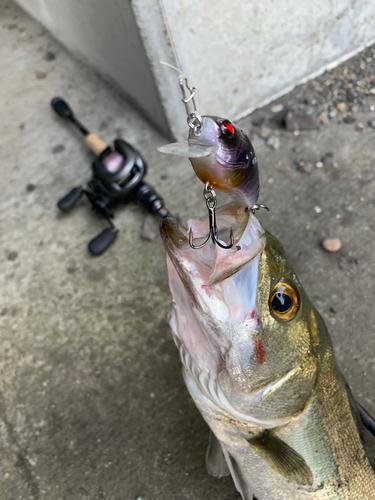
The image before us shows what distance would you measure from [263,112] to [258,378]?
81.8 inches

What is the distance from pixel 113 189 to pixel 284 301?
1428mm

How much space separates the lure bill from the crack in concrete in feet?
3.27

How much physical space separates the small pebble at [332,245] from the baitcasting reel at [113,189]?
2.84 feet

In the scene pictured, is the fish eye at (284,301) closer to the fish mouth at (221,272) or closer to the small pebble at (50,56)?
the fish mouth at (221,272)

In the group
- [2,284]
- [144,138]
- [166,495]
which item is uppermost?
[144,138]

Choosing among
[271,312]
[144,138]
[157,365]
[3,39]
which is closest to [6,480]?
[157,365]

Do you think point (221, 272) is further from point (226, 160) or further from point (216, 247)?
point (226, 160)

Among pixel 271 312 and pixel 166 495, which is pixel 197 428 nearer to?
pixel 166 495

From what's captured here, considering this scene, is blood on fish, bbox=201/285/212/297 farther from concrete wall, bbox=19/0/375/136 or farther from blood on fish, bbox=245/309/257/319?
concrete wall, bbox=19/0/375/136

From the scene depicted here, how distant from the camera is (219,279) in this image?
870 millimetres

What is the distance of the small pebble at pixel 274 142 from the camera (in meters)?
2.41

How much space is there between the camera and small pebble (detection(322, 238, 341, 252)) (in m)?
2.00

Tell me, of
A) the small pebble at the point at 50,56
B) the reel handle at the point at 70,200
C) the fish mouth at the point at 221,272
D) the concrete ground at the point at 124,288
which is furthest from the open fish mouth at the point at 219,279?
the small pebble at the point at 50,56

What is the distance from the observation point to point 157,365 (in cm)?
184
